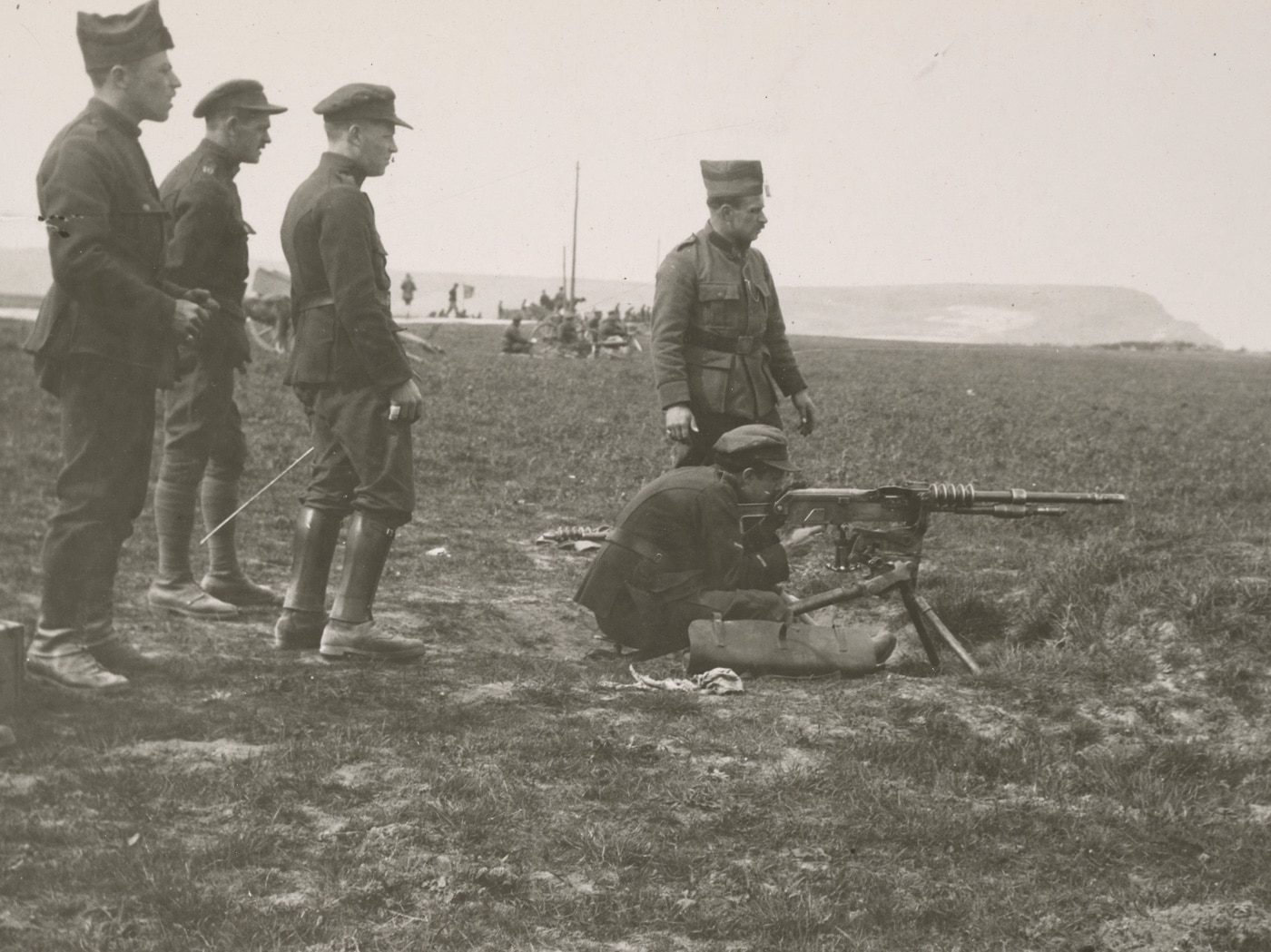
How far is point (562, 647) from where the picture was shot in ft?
21.6

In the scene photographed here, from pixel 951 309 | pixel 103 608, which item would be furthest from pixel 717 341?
pixel 951 309

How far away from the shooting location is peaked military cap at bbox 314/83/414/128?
18.4ft

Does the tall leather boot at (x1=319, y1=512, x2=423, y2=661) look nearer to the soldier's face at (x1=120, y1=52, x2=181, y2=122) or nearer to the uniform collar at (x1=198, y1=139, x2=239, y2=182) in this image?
the soldier's face at (x1=120, y1=52, x2=181, y2=122)

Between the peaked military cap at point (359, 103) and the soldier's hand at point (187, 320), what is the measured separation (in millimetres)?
1058

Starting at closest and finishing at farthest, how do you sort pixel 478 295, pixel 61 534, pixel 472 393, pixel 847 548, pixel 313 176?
pixel 61 534
pixel 313 176
pixel 847 548
pixel 472 393
pixel 478 295

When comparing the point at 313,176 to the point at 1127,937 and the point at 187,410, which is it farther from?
the point at 1127,937

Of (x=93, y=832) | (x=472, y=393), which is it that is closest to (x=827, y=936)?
(x=93, y=832)

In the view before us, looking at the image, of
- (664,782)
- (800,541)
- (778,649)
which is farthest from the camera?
(800,541)

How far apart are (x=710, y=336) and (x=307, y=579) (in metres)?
2.29

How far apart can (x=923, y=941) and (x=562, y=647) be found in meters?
3.42

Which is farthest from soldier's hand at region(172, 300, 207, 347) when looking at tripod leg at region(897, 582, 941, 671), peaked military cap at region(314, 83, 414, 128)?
tripod leg at region(897, 582, 941, 671)

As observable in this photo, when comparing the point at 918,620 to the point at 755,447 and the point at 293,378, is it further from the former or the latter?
the point at 293,378

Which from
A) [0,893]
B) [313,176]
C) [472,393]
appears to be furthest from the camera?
[472,393]

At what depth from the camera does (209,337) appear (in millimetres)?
6520
